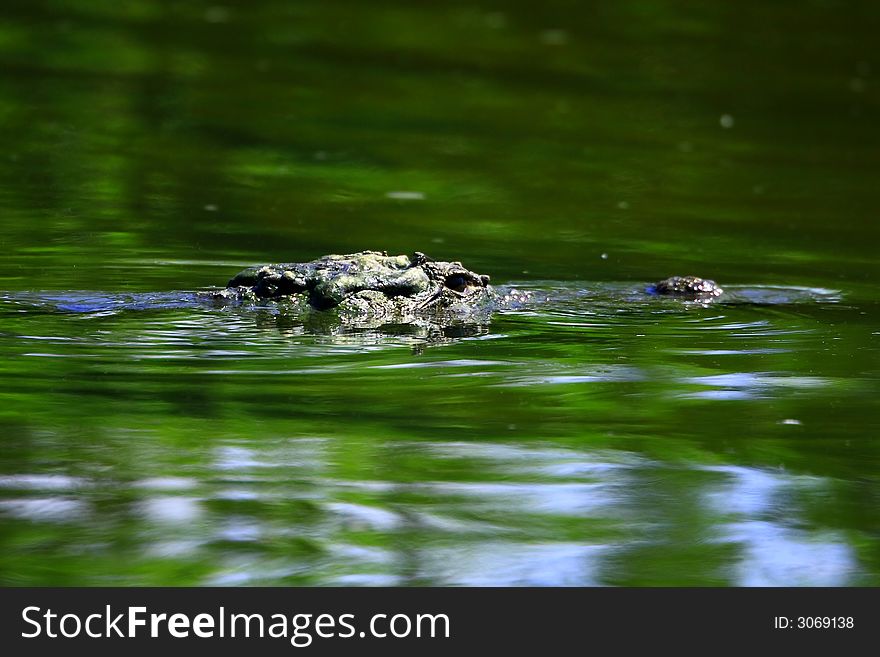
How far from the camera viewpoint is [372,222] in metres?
10.6

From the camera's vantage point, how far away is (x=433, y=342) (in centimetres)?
661

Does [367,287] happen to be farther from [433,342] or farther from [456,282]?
[433,342]

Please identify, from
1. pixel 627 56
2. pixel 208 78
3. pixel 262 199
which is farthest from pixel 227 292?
pixel 627 56

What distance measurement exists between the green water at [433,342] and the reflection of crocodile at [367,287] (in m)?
0.20

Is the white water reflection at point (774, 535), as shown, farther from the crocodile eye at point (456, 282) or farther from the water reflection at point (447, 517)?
the crocodile eye at point (456, 282)

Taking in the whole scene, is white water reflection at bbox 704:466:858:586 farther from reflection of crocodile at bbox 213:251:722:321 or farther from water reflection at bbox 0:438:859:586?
reflection of crocodile at bbox 213:251:722:321

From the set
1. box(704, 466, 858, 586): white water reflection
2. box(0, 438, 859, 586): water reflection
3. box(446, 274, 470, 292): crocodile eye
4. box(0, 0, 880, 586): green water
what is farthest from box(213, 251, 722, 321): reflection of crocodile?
box(704, 466, 858, 586): white water reflection

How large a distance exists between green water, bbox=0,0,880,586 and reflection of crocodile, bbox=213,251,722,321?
7.7 inches

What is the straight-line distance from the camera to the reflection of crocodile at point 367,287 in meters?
7.07

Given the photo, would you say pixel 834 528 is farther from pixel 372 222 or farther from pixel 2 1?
pixel 2 1

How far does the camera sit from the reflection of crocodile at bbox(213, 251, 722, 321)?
707cm

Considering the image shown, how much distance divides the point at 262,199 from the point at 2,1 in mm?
9732

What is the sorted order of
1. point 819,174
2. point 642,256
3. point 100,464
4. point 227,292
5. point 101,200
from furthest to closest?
point 819,174 < point 101,200 < point 642,256 < point 227,292 < point 100,464

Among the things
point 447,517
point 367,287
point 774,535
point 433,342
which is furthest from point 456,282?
point 774,535
